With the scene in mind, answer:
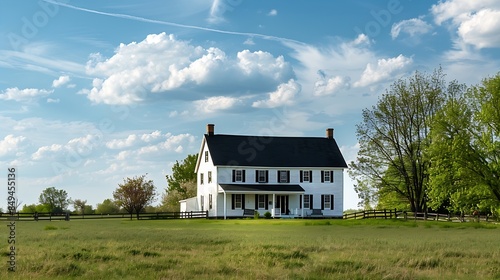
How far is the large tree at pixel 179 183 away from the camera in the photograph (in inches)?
3519

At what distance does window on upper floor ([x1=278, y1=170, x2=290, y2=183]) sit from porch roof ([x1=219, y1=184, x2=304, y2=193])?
2.47 ft

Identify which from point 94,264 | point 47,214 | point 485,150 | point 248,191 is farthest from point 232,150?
point 94,264

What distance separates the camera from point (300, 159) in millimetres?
73188

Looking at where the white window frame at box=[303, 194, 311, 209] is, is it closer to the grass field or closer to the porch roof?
the porch roof

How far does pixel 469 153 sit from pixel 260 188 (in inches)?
872

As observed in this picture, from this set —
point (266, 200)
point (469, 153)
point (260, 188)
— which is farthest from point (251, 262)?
point (266, 200)

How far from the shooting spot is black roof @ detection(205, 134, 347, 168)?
2820 inches

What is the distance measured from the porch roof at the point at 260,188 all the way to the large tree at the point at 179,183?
18.5m

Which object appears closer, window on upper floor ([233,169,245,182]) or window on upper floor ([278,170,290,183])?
window on upper floor ([233,169,245,182])

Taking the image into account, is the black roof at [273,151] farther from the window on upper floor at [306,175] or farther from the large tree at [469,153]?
the large tree at [469,153]

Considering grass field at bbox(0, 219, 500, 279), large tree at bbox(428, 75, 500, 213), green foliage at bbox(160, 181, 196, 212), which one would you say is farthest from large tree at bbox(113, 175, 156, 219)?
grass field at bbox(0, 219, 500, 279)

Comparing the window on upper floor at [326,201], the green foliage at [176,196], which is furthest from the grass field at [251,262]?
the green foliage at [176,196]

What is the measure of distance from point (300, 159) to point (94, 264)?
2189 inches

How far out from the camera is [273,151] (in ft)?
242
